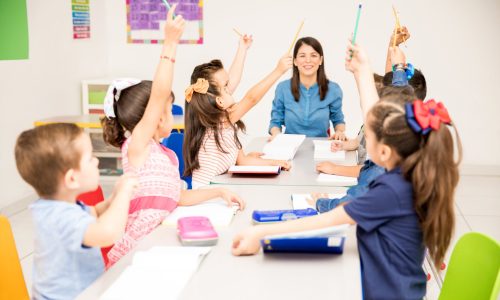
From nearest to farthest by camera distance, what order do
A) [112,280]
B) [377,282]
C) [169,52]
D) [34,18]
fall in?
[112,280]
[377,282]
[169,52]
[34,18]

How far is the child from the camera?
4.65 ft

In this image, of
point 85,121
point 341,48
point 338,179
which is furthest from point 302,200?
point 341,48

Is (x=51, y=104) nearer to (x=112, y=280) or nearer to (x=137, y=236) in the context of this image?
(x=137, y=236)

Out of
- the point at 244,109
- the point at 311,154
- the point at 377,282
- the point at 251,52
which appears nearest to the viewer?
the point at 377,282

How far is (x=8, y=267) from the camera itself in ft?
5.76

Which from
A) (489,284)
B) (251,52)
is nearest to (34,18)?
(251,52)

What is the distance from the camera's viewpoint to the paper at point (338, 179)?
246 cm

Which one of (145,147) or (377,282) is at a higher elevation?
(145,147)

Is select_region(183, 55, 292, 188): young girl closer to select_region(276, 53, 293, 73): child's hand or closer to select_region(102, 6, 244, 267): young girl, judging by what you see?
select_region(276, 53, 293, 73): child's hand

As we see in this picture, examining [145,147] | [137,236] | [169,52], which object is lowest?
[137,236]

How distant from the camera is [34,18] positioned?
4.53m

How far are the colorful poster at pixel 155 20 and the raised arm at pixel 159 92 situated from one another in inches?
157

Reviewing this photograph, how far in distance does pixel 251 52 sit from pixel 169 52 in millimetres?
3993

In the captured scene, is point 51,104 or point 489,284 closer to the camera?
point 489,284
